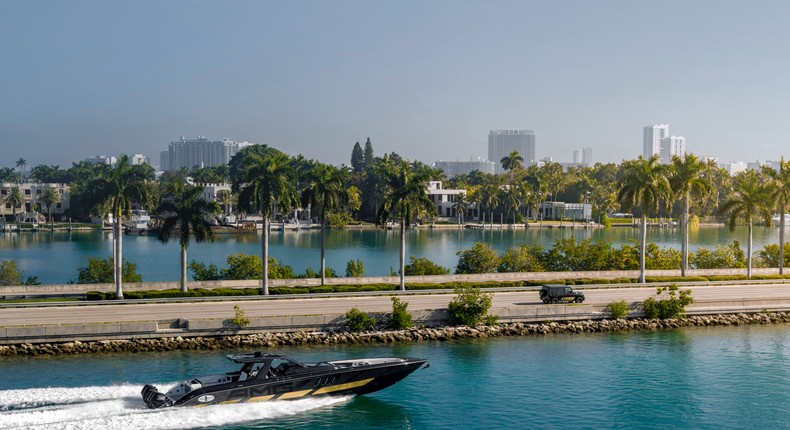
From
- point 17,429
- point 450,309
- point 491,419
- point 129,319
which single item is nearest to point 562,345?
point 450,309

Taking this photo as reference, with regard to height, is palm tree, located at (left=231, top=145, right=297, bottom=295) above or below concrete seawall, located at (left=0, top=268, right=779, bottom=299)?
above

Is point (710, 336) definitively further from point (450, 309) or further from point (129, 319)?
point (129, 319)

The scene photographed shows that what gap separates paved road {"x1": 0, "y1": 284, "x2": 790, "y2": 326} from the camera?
58531 millimetres

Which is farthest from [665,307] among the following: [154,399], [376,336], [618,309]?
[154,399]

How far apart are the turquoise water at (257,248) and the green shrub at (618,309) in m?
49.5

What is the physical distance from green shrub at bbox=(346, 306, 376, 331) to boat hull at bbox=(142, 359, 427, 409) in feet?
44.1

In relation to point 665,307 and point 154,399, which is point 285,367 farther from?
point 665,307

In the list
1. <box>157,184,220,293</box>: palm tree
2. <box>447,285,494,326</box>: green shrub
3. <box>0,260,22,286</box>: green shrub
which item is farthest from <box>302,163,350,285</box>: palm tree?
<box>0,260,22,286</box>: green shrub

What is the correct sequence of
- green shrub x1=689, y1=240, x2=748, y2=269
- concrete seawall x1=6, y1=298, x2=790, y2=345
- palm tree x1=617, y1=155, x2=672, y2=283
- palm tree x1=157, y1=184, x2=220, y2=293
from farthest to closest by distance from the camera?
green shrub x1=689, y1=240, x2=748, y2=269 → palm tree x1=617, y1=155, x2=672, y2=283 → palm tree x1=157, y1=184, x2=220, y2=293 → concrete seawall x1=6, y1=298, x2=790, y2=345

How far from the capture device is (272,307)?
64250 mm

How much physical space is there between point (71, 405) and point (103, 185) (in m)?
31.5

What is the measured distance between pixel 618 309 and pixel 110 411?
4107cm

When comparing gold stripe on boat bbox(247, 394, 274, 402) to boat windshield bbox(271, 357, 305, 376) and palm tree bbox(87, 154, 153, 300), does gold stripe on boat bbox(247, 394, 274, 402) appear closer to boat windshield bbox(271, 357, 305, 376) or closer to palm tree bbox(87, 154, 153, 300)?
boat windshield bbox(271, 357, 305, 376)

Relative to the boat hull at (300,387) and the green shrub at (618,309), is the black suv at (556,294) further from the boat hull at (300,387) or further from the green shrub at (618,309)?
the boat hull at (300,387)
